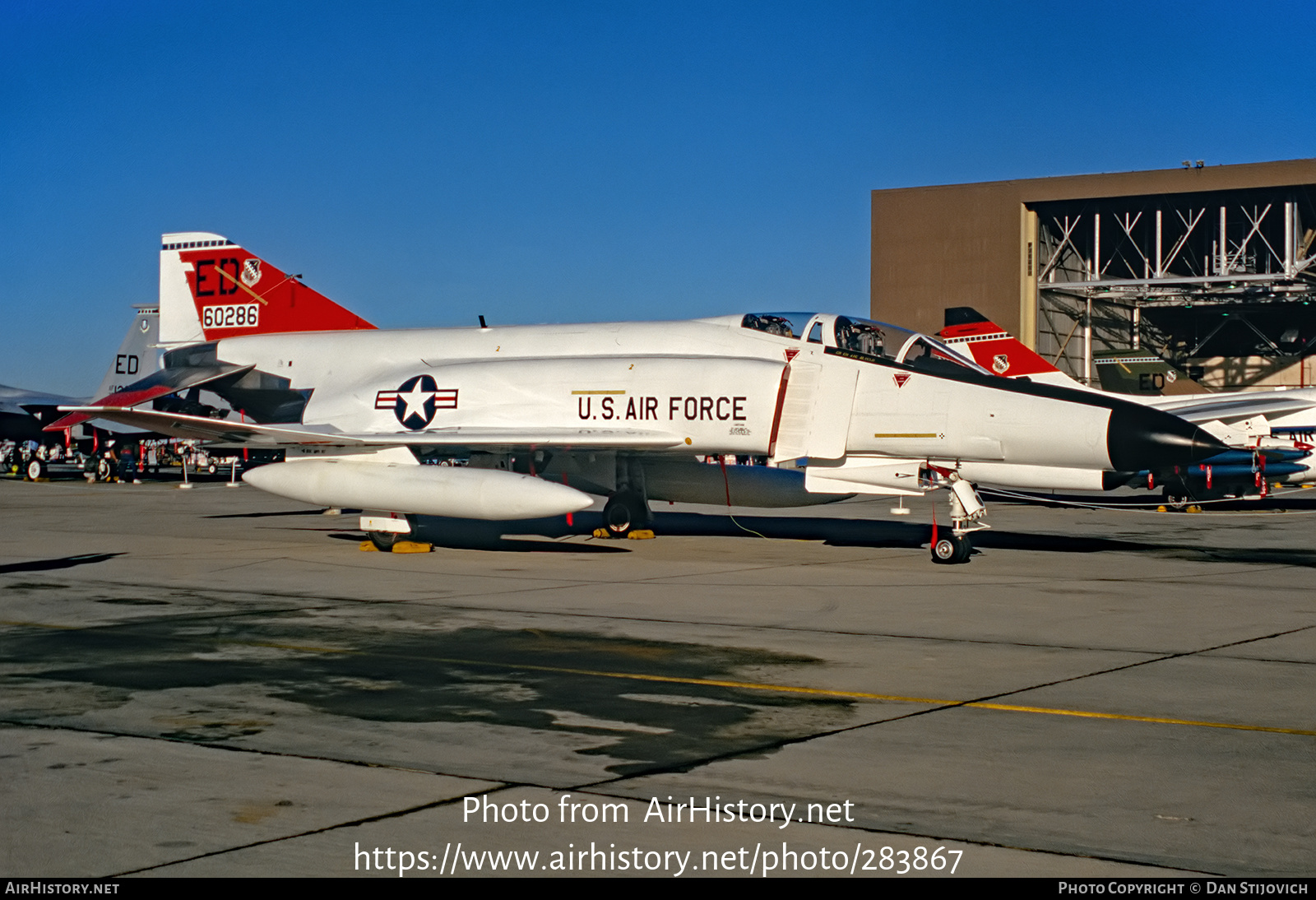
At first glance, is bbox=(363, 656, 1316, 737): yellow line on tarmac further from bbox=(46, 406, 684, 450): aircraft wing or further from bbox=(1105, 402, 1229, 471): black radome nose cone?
bbox=(46, 406, 684, 450): aircraft wing

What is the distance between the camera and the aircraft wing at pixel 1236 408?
23281 millimetres

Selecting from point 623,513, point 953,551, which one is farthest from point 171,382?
point 953,551

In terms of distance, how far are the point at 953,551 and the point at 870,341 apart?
2.64 m

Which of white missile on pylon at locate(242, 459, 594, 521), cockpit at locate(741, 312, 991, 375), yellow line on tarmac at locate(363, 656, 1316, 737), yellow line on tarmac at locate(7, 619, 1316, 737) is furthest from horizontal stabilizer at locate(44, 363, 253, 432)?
yellow line on tarmac at locate(363, 656, 1316, 737)

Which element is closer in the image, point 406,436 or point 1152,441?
point 1152,441

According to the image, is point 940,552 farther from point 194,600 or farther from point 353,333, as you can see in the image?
point 353,333

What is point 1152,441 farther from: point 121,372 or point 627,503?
point 121,372

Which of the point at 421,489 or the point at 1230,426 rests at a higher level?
the point at 1230,426

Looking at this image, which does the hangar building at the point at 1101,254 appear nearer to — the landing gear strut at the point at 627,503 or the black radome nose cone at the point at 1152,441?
the landing gear strut at the point at 627,503

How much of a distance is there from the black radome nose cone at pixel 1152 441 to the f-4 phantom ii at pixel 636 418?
0.02 m

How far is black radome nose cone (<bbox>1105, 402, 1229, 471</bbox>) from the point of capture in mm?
12438

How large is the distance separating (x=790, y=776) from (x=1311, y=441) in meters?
24.2

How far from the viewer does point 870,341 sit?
14.5 meters
